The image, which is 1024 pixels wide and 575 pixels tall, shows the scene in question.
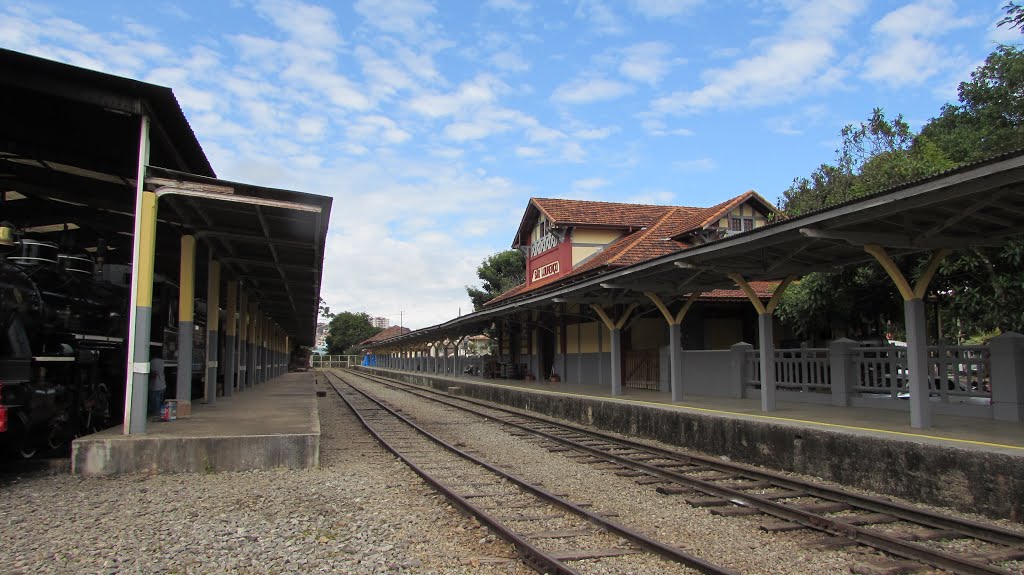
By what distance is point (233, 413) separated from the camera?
11.6 m

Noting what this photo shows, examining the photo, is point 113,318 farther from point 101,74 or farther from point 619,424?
point 619,424

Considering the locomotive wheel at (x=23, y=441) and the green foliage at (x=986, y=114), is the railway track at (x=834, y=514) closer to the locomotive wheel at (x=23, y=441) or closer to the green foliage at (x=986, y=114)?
the locomotive wheel at (x=23, y=441)

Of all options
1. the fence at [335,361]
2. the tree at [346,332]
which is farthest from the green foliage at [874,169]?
the tree at [346,332]

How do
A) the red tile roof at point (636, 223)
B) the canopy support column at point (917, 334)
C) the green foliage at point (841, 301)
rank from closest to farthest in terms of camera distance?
the canopy support column at point (917, 334) < the green foliage at point (841, 301) < the red tile roof at point (636, 223)

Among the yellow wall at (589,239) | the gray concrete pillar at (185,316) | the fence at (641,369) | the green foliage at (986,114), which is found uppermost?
the green foliage at (986,114)

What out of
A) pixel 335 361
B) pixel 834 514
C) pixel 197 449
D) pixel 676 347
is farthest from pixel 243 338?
pixel 335 361

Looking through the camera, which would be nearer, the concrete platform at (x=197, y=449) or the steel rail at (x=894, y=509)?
the steel rail at (x=894, y=509)

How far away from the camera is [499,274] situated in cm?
5375

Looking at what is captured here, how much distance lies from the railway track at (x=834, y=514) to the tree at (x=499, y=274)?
141ft

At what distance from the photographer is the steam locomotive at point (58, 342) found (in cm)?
717

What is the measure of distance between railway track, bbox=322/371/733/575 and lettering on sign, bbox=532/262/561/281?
54.9 feet

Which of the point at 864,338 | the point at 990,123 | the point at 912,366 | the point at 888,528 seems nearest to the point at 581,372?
the point at 864,338

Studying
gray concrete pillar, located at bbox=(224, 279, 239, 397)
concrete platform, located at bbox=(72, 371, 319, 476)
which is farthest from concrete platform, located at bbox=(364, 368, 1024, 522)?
gray concrete pillar, located at bbox=(224, 279, 239, 397)

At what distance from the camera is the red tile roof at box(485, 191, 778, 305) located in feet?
63.7
